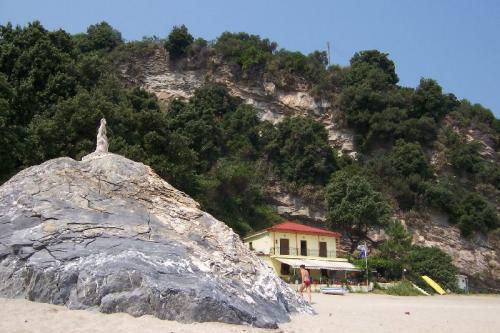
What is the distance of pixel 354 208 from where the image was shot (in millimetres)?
37500

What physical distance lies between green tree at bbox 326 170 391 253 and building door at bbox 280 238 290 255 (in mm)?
6149

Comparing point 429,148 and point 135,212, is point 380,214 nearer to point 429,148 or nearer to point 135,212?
point 429,148

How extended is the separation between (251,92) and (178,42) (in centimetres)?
952

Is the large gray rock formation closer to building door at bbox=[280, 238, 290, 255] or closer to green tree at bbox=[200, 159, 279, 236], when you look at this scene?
building door at bbox=[280, 238, 290, 255]

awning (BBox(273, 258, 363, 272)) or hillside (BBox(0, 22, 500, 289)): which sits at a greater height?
hillside (BBox(0, 22, 500, 289))

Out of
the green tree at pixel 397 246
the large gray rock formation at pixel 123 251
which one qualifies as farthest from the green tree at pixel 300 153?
the large gray rock formation at pixel 123 251

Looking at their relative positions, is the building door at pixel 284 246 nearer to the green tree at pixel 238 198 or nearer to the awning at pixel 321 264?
the awning at pixel 321 264

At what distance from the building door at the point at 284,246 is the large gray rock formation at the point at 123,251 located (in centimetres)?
2025

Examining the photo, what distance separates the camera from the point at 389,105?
166 feet

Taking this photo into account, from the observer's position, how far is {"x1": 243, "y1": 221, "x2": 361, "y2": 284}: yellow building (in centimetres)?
3131

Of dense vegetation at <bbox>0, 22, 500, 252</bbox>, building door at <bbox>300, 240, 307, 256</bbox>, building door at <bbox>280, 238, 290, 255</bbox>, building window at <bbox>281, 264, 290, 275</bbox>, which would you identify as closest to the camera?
dense vegetation at <bbox>0, 22, 500, 252</bbox>

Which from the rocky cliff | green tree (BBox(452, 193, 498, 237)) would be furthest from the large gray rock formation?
the rocky cliff

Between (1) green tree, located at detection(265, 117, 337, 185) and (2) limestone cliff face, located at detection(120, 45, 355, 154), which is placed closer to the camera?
(1) green tree, located at detection(265, 117, 337, 185)

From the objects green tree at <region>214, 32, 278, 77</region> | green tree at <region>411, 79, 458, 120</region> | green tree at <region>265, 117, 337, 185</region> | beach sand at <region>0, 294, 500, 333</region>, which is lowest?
beach sand at <region>0, 294, 500, 333</region>
